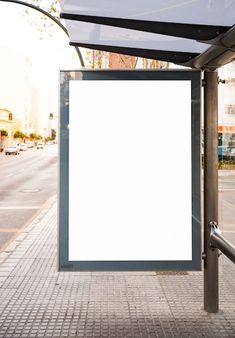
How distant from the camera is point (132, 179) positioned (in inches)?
177

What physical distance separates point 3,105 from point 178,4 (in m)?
150

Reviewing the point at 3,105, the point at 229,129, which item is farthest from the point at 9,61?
the point at 229,129

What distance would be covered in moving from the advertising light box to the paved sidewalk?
54 cm

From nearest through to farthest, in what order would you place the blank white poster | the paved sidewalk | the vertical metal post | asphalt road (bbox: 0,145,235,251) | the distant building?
1. the paved sidewalk
2. the blank white poster
3. the vertical metal post
4. asphalt road (bbox: 0,145,235,251)
5. the distant building

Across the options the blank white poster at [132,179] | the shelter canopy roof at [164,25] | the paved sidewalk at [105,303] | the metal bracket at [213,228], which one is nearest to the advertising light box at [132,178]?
the blank white poster at [132,179]

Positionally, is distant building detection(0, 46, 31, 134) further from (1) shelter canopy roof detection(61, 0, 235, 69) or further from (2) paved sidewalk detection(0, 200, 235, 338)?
(1) shelter canopy roof detection(61, 0, 235, 69)

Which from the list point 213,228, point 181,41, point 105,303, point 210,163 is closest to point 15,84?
point 105,303

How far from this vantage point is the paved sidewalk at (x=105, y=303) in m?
4.35

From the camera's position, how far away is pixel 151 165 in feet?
14.8

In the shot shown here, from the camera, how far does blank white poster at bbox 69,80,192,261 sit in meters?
4.45

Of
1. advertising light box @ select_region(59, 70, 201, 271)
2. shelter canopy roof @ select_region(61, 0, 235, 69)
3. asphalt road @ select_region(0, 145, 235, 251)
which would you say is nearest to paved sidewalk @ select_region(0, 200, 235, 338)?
advertising light box @ select_region(59, 70, 201, 271)

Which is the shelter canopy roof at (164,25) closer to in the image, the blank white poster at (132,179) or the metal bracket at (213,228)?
the blank white poster at (132,179)

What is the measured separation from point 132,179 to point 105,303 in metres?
1.51

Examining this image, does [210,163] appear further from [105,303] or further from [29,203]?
[29,203]
